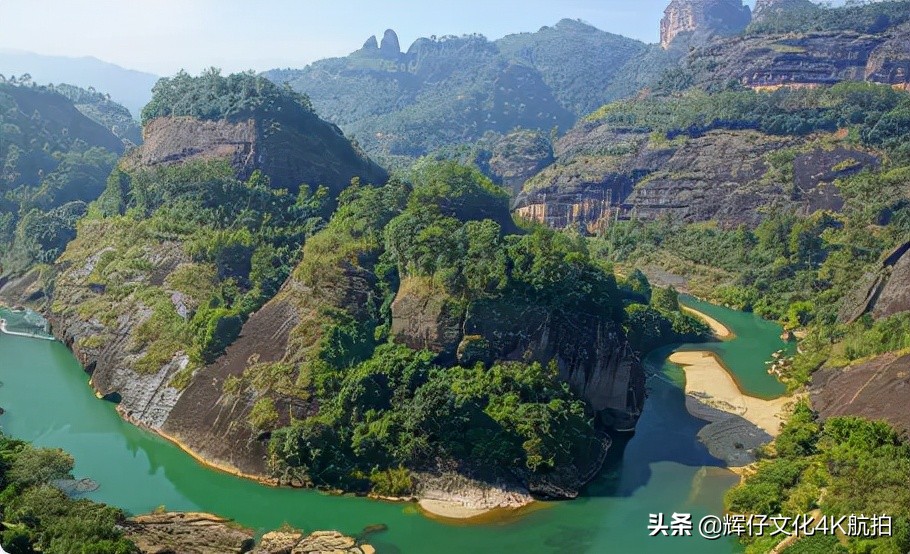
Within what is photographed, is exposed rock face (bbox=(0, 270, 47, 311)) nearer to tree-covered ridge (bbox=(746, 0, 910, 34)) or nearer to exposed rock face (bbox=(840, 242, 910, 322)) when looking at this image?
exposed rock face (bbox=(840, 242, 910, 322))

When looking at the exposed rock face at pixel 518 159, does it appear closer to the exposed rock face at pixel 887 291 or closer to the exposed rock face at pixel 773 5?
the exposed rock face at pixel 887 291

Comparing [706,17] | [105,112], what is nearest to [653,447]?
[105,112]

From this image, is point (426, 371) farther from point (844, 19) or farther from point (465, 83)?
point (465, 83)

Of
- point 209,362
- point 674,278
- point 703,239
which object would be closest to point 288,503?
point 209,362

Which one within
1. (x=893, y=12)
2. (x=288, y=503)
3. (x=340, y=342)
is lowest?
(x=288, y=503)

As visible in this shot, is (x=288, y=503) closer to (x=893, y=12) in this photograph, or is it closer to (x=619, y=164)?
(x=619, y=164)

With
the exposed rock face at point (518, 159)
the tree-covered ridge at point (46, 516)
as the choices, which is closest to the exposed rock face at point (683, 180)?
the exposed rock face at point (518, 159)
